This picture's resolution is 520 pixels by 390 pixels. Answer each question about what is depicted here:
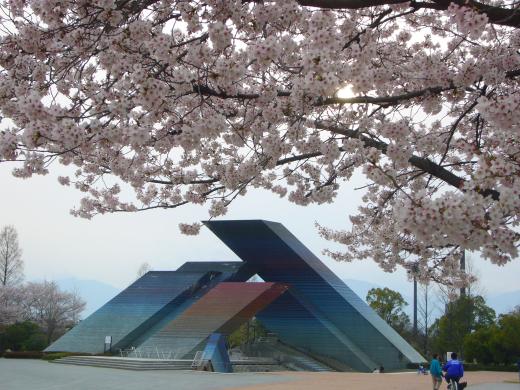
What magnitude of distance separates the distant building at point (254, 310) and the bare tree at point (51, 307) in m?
15.3

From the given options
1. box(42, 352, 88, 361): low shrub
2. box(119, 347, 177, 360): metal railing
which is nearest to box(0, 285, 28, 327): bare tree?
box(42, 352, 88, 361): low shrub

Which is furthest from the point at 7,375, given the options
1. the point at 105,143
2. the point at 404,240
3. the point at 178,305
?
the point at 105,143

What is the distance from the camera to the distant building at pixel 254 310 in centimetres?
2239

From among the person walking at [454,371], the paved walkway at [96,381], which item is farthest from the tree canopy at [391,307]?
the person walking at [454,371]

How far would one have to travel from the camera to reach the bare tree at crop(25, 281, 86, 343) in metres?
38.9

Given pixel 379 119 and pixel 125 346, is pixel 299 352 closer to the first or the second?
pixel 125 346

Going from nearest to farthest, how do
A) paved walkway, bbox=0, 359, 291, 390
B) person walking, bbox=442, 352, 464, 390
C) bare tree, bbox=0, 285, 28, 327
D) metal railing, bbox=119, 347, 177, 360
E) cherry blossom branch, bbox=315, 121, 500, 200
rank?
cherry blossom branch, bbox=315, 121, 500, 200, person walking, bbox=442, 352, 464, 390, paved walkway, bbox=0, 359, 291, 390, metal railing, bbox=119, 347, 177, 360, bare tree, bbox=0, 285, 28, 327

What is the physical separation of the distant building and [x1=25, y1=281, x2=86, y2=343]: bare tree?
1525 cm

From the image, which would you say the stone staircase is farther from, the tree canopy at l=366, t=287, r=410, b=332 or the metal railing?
the tree canopy at l=366, t=287, r=410, b=332

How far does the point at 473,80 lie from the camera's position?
17.6 ft

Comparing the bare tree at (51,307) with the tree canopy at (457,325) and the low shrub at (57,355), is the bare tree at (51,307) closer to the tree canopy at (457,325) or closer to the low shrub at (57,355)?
the low shrub at (57,355)

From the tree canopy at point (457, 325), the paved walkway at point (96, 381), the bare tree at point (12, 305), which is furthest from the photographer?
the bare tree at point (12, 305)

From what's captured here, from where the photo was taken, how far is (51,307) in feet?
132

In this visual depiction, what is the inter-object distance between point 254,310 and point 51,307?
74.5 feet
